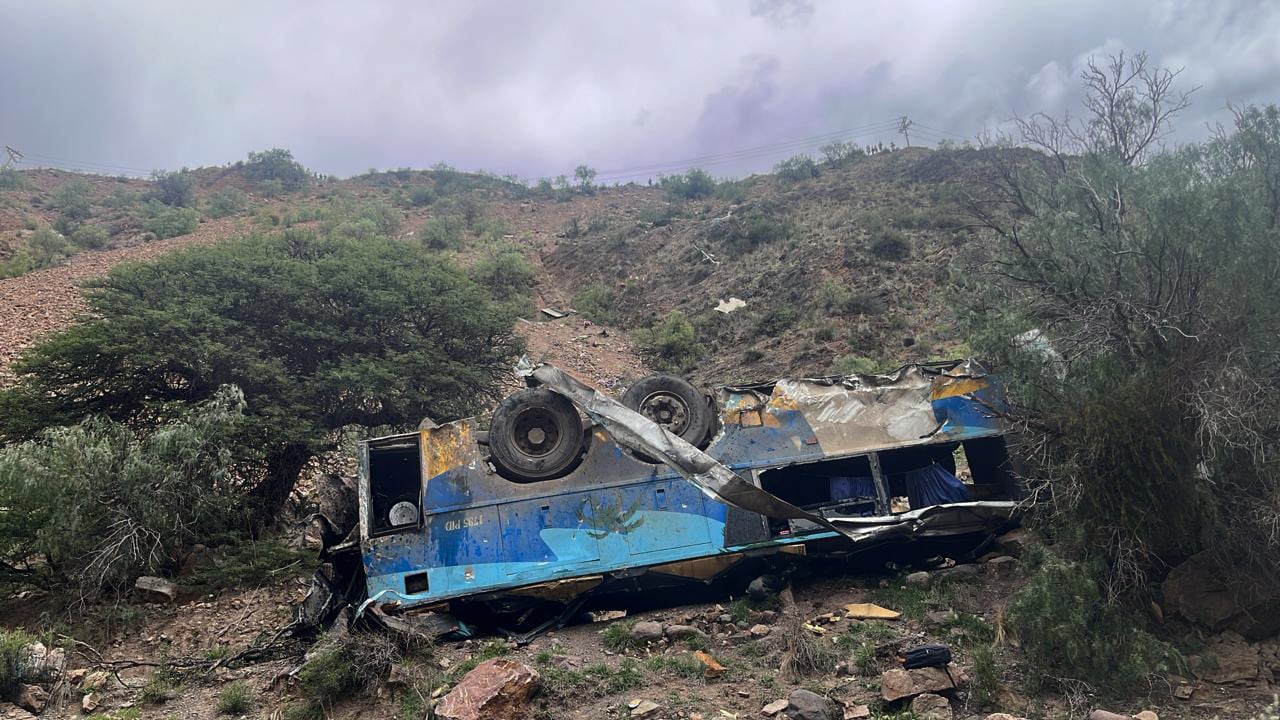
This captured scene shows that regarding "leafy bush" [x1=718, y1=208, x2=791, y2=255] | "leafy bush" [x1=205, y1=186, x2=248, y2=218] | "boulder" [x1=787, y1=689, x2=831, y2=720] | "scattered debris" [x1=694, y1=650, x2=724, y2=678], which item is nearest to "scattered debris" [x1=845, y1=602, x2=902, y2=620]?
"scattered debris" [x1=694, y1=650, x2=724, y2=678]

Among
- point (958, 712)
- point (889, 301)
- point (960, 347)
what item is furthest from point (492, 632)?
point (889, 301)

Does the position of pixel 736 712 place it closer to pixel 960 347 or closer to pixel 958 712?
pixel 958 712

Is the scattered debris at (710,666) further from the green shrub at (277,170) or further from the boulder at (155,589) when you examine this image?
the green shrub at (277,170)

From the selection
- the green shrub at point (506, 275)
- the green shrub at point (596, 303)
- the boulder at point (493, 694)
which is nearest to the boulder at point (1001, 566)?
the boulder at point (493, 694)

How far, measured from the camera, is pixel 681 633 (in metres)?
7.45

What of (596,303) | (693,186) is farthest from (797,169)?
(596,303)

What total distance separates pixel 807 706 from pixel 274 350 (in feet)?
41.4

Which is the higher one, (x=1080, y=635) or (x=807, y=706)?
(x=1080, y=635)

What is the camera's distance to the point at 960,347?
20656mm

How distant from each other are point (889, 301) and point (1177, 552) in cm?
1872

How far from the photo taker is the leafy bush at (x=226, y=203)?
40244 mm

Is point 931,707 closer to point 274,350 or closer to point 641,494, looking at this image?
point 641,494

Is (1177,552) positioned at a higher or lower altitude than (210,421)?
lower

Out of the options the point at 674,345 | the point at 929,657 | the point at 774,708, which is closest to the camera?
the point at 774,708
